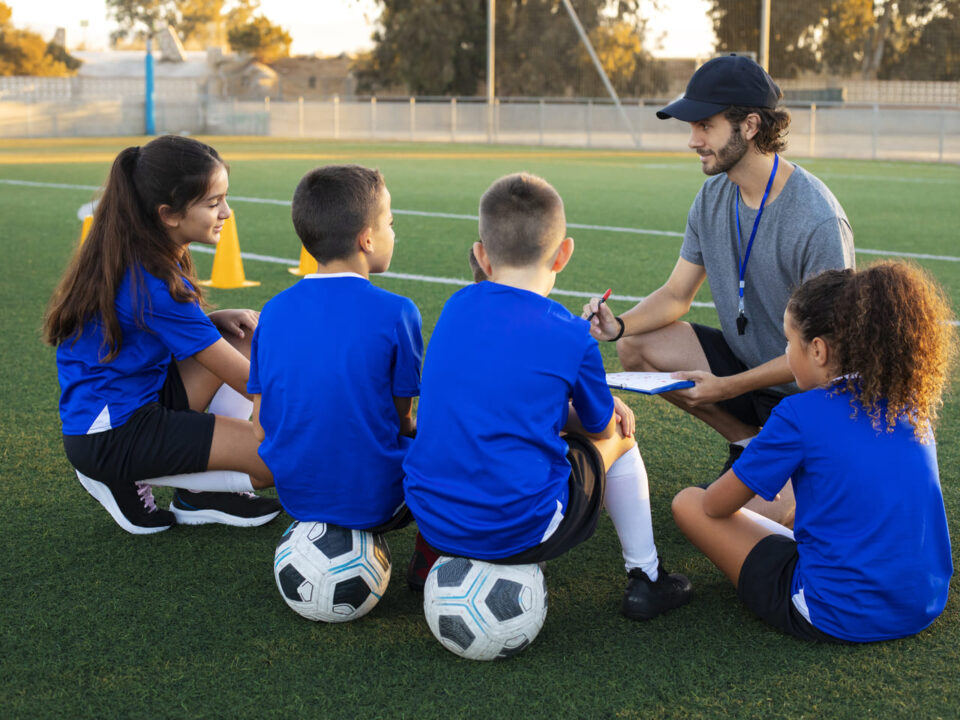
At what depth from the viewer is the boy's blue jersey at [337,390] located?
285 cm

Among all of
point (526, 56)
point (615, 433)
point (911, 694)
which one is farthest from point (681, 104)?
point (526, 56)

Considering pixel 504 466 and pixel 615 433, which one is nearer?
pixel 504 466

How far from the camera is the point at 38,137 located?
36594 millimetres

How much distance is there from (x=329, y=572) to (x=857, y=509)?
4.57 ft

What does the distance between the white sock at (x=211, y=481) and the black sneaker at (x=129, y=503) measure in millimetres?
57

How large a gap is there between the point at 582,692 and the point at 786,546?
741 mm

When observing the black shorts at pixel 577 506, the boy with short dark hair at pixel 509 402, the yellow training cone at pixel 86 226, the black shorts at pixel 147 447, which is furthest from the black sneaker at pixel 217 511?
the black shorts at pixel 577 506

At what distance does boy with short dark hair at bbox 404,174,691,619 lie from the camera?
263 cm

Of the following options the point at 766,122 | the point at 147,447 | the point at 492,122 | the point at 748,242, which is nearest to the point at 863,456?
the point at 748,242

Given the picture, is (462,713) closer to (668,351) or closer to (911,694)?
(911,694)

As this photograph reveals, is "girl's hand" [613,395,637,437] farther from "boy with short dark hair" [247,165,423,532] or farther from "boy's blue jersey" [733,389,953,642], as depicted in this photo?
"boy with short dark hair" [247,165,423,532]

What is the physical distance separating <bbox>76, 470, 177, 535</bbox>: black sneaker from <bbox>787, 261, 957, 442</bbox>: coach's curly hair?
2.26m

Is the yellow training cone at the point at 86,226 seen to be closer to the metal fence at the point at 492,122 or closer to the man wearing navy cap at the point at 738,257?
the man wearing navy cap at the point at 738,257

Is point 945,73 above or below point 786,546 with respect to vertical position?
above
